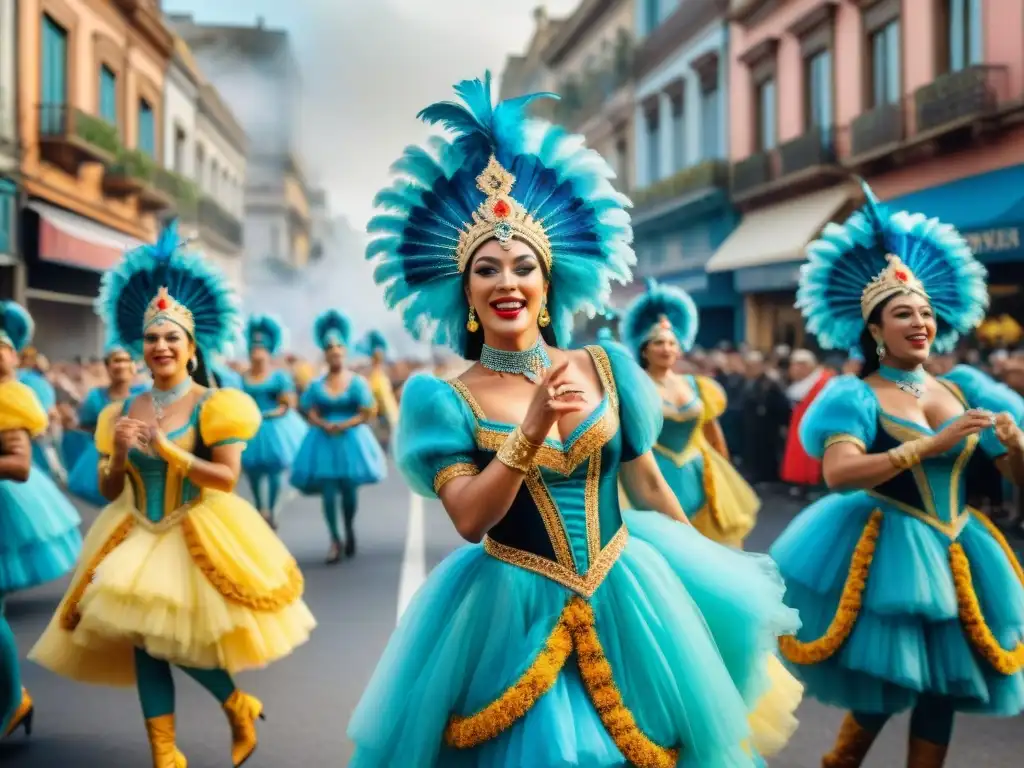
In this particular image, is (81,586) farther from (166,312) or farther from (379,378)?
(379,378)

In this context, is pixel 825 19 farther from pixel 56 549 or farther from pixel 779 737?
pixel 779 737

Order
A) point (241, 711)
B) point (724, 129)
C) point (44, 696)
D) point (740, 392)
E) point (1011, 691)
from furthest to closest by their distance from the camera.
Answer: point (724, 129)
point (740, 392)
point (44, 696)
point (241, 711)
point (1011, 691)

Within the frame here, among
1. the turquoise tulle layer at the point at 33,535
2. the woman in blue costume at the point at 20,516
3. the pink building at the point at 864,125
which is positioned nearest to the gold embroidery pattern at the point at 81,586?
the woman in blue costume at the point at 20,516

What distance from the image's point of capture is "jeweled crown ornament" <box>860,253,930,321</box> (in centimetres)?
495

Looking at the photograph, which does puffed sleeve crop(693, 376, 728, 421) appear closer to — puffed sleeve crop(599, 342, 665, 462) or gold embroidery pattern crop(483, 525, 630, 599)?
puffed sleeve crop(599, 342, 665, 462)

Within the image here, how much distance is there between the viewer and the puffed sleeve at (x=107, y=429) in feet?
18.1

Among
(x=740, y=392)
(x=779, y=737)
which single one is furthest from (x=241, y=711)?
(x=740, y=392)

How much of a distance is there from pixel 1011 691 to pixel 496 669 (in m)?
2.41

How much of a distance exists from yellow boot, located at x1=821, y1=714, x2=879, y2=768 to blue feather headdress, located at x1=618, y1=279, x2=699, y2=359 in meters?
4.07

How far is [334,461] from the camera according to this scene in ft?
37.1

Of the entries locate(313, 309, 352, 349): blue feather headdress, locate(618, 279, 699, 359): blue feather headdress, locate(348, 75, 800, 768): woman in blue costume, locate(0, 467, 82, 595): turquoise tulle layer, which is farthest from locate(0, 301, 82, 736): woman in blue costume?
locate(313, 309, 352, 349): blue feather headdress

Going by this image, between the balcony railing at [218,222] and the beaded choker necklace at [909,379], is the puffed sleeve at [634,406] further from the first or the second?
the balcony railing at [218,222]

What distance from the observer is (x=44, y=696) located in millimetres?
6691

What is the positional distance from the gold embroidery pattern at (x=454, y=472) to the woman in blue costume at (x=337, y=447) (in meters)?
7.50
